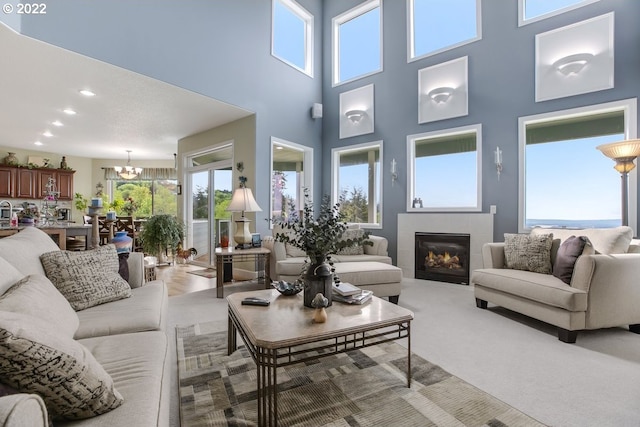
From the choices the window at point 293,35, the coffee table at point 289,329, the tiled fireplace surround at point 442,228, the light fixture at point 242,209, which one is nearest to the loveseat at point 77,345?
the coffee table at point 289,329

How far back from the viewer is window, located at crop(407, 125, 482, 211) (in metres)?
4.59

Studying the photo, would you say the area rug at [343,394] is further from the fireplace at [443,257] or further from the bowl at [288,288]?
the fireplace at [443,257]

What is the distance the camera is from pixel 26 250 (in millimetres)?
1834

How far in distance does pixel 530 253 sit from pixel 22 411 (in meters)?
3.74

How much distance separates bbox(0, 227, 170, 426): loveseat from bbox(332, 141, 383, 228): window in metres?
4.01

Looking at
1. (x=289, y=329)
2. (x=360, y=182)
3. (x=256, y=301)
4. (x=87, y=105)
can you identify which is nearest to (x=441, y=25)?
(x=360, y=182)

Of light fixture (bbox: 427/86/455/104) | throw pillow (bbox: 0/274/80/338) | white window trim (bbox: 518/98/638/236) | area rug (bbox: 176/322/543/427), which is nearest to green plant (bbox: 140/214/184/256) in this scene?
area rug (bbox: 176/322/543/427)

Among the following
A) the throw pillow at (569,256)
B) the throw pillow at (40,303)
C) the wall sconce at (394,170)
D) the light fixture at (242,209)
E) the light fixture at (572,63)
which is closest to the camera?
the throw pillow at (40,303)

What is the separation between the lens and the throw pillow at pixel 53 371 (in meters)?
0.74

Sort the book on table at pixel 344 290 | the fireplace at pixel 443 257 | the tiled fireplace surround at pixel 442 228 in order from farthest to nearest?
the fireplace at pixel 443 257
the tiled fireplace surround at pixel 442 228
the book on table at pixel 344 290

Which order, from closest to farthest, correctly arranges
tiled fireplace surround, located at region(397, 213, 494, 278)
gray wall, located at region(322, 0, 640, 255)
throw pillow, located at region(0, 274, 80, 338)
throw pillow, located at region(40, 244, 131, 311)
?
throw pillow, located at region(0, 274, 80, 338)
throw pillow, located at region(40, 244, 131, 311)
gray wall, located at region(322, 0, 640, 255)
tiled fireplace surround, located at region(397, 213, 494, 278)

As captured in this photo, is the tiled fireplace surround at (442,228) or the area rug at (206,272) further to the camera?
the area rug at (206,272)

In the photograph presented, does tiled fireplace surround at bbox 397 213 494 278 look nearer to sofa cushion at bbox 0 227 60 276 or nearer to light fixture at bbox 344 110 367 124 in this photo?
light fixture at bbox 344 110 367 124

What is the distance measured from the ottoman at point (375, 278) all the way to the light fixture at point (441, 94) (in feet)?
9.61
